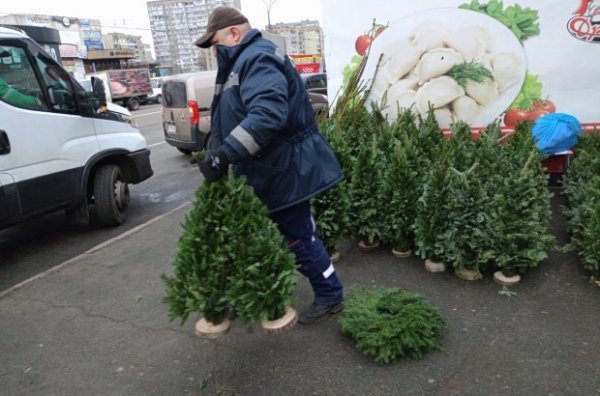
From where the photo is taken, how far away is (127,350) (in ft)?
9.80

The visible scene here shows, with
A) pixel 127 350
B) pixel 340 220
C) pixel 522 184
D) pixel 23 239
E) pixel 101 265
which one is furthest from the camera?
pixel 23 239

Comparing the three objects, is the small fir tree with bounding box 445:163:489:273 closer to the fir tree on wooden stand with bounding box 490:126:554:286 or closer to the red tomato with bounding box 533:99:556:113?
the fir tree on wooden stand with bounding box 490:126:554:286

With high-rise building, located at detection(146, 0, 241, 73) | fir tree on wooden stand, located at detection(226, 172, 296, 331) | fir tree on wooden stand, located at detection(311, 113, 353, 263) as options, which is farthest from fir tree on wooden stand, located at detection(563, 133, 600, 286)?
high-rise building, located at detection(146, 0, 241, 73)

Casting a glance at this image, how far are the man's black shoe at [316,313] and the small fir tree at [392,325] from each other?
0.52 ft

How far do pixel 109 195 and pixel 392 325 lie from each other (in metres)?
4.11

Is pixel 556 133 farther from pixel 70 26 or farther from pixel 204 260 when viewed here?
pixel 70 26

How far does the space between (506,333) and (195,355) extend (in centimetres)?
189

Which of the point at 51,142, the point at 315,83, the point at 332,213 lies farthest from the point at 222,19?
the point at 315,83

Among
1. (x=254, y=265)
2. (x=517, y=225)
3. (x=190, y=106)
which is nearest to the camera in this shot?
(x=254, y=265)

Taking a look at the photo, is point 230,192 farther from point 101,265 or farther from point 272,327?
point 101,265

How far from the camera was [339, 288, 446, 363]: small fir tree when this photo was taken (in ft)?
8.46

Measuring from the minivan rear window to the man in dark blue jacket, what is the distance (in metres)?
7.34

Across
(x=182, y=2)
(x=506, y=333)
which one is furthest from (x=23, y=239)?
(x=182, y=2)

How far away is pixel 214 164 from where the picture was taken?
2.39 m
